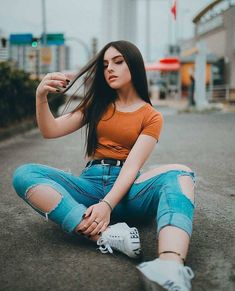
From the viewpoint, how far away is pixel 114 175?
2.73 m

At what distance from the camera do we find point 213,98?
2570cm

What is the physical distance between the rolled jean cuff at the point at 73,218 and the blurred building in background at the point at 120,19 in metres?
80.2

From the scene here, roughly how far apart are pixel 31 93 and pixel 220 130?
5.07 m

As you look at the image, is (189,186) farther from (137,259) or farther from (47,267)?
(47,267)

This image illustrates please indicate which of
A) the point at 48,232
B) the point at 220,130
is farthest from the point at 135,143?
the point at 220,130

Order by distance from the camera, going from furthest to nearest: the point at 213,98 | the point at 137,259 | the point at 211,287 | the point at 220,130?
the point at 213,98 < the point at 220,130 < the point at 137,259 < the point at 211,287

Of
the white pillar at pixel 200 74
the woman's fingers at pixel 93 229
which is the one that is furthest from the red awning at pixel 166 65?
the woman's fingers at pixel 93 229

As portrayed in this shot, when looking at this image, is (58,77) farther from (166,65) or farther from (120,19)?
(120,19)

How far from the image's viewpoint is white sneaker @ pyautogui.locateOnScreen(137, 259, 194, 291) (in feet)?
5.62

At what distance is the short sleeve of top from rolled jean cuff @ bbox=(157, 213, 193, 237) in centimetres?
68

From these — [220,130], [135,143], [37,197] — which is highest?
[135,143]

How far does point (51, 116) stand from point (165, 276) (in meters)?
1.42

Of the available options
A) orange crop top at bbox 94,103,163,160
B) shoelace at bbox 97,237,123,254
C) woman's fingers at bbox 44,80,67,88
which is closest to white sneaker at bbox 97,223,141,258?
shoelace at bbox 97,237,123,254

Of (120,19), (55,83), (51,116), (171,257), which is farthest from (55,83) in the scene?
(120,19)
